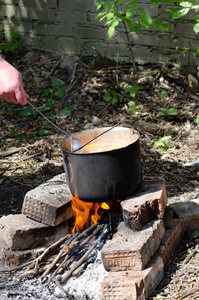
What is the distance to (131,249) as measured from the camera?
8.25 ft

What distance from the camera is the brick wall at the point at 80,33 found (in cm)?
529

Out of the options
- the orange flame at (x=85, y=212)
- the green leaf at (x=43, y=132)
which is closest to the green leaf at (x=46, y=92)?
the green leaf at (x=43, y=132)

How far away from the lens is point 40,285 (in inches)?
108

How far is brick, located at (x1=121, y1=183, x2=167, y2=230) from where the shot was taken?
107 inches

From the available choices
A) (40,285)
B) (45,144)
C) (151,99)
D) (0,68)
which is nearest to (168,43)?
(151,99)

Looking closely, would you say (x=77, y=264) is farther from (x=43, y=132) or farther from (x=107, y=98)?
(x=107, y=98)

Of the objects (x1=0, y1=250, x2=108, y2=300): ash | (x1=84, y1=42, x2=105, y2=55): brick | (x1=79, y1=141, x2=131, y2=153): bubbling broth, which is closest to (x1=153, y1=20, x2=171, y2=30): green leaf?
(x1=84, y1=42, x2=105, y2=55): brick

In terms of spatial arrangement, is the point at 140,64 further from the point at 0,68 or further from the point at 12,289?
the point at 12,289

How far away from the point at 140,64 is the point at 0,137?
2.11m

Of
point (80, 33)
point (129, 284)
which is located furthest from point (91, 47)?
point (129, 284)

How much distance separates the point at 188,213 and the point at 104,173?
2.61 feet

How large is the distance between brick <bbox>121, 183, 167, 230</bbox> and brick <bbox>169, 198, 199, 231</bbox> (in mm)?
306

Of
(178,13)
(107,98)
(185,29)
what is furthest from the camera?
(107,98)

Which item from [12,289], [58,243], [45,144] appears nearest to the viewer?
[12,289]
